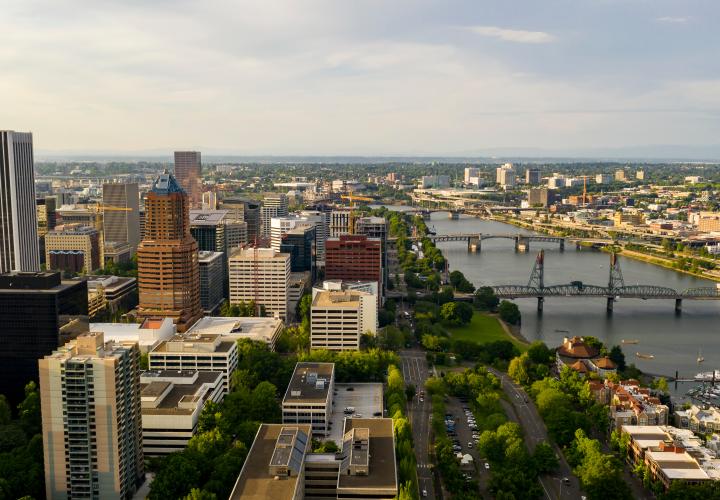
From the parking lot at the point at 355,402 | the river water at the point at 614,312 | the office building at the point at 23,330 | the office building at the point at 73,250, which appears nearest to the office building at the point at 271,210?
the river water at the point at 614,312

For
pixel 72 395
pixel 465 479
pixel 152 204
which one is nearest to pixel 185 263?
pixel 152 204

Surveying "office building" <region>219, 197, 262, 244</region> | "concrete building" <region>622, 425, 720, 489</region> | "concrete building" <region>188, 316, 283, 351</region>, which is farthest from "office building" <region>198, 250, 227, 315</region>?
Result: "concrete building" <region>622, 425, 720, 489</region>

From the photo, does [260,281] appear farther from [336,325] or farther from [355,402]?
[355,402]

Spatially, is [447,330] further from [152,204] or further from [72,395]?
[72,395]

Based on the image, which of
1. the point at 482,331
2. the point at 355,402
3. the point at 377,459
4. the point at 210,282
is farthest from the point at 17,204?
the point at 377,459

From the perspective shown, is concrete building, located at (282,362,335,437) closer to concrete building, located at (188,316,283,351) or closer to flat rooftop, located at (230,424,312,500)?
flat rooftop, located at (230,424,312,500)

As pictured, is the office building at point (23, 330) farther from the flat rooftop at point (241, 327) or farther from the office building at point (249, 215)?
the office building at point (249, 215)
